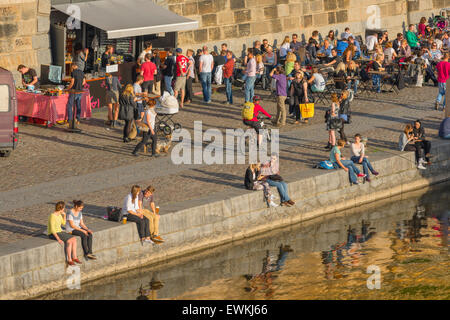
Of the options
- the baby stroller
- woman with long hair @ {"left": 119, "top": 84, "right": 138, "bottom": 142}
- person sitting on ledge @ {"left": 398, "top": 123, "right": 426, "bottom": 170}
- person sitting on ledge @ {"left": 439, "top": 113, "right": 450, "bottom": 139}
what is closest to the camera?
person sitting on ledge @ {"left": 398, "top": 123, "right": 426, "bottom": 170}

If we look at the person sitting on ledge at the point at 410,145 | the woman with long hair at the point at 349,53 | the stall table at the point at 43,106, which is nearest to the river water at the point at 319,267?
the person sitting on ledge at the point at 410,145

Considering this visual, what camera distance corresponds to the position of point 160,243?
19.9 m

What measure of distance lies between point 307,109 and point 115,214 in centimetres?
953

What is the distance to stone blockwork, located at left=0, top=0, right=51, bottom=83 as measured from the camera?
2895 centimetres

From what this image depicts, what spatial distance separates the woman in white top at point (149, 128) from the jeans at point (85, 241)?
19.8 feet

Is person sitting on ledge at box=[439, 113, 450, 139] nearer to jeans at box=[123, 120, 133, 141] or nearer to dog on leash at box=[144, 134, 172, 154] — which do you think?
dog on leash at box=[144, 134, 172, 154]

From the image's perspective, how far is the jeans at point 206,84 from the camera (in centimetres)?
3009

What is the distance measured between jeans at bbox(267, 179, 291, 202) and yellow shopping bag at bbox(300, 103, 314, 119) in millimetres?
6043

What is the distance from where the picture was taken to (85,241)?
18.6 metres

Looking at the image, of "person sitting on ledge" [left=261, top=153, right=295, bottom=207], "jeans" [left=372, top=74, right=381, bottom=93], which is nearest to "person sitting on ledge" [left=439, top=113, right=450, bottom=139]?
"jeans" [left=372, top=74, right=381, bottom=93]

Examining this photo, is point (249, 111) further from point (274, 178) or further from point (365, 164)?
point (274, 178)

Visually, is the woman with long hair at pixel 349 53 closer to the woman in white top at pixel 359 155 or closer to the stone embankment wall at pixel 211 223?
the stone embankment wall at pixel 211 223

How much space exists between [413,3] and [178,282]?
24798 millimetres

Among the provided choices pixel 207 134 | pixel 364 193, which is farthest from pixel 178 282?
pixel 207 134
